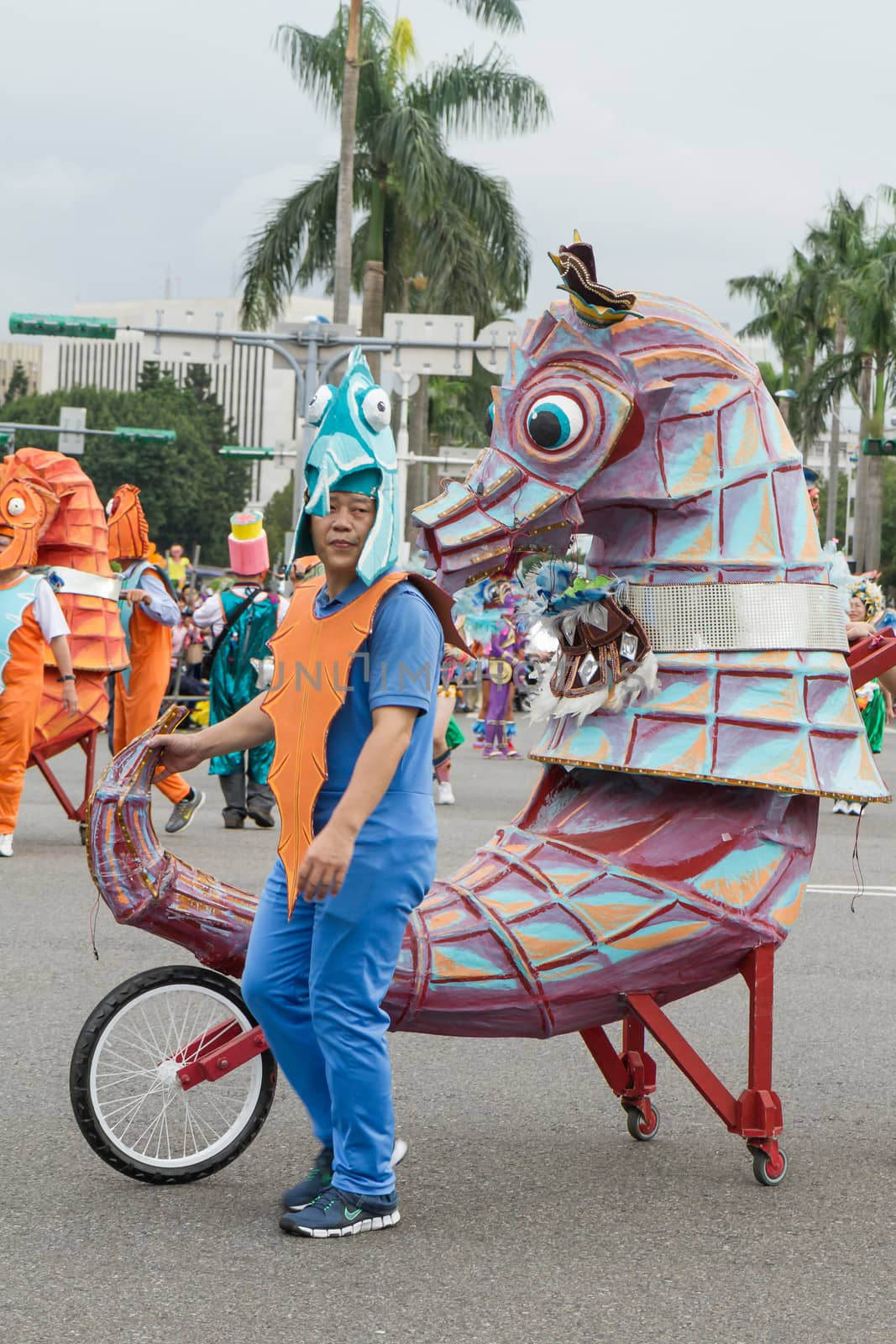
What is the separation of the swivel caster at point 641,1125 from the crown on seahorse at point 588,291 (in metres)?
2.10

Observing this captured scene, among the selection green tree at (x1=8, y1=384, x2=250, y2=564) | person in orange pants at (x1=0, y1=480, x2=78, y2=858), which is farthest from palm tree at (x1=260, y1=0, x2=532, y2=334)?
green tree at (x1=8, y1=384, x2=250, y2=564)

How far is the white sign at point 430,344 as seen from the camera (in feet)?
69.3

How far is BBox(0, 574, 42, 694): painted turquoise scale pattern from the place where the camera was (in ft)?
29.9

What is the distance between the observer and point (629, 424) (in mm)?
4082

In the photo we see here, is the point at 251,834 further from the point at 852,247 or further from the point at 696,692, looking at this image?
the point at 852,247

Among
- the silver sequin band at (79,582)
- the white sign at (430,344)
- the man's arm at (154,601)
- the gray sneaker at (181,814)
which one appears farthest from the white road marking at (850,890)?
the white sign at (430,344)

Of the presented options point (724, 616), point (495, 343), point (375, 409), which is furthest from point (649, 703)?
point (495, 343)

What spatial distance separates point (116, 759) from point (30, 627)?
5.55 m

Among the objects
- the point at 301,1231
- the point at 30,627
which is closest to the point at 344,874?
the point at 301,1231

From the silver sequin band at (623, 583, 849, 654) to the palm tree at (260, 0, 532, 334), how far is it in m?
21.6

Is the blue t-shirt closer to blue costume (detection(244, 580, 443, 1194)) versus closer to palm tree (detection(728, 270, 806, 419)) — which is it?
blue costume (detection(244, 580, 443, 1194))

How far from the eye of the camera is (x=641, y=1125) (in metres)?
4.58

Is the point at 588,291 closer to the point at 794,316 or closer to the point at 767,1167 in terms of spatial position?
the point at 767,1167

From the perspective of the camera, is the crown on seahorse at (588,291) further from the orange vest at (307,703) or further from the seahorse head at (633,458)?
the orange vest at (307,703)
